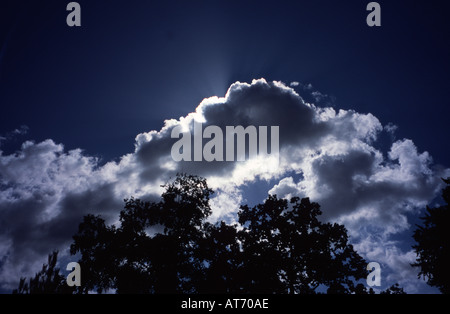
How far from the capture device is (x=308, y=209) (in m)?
23.0

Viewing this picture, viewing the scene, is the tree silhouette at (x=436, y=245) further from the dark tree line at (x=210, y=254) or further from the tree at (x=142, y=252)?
the tree at (x=142, y=252)

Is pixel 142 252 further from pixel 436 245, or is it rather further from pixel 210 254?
pixel 436 245

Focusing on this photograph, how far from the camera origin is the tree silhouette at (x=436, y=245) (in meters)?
17.1

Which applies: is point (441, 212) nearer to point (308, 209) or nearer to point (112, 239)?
point (308, 209)

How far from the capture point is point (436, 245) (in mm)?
17828

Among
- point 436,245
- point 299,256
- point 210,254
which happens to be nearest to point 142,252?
point 210,254

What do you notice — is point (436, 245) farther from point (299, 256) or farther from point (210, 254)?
point (210, 254)

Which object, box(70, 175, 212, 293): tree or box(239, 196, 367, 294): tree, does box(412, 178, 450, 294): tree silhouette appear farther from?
box(70, 175, 212, 293): tree

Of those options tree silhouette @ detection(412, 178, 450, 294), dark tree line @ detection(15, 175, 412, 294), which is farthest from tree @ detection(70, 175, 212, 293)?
tree silhouette @ detection(412, 178, 450, 294)

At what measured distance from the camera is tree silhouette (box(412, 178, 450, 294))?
17094 mm

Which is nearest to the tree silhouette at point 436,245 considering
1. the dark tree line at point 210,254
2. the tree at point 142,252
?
the dark tree line at point 210,254

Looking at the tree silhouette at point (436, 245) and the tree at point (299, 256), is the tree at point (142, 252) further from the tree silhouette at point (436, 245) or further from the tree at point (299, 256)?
the tree silhouette at point (436, 245)
